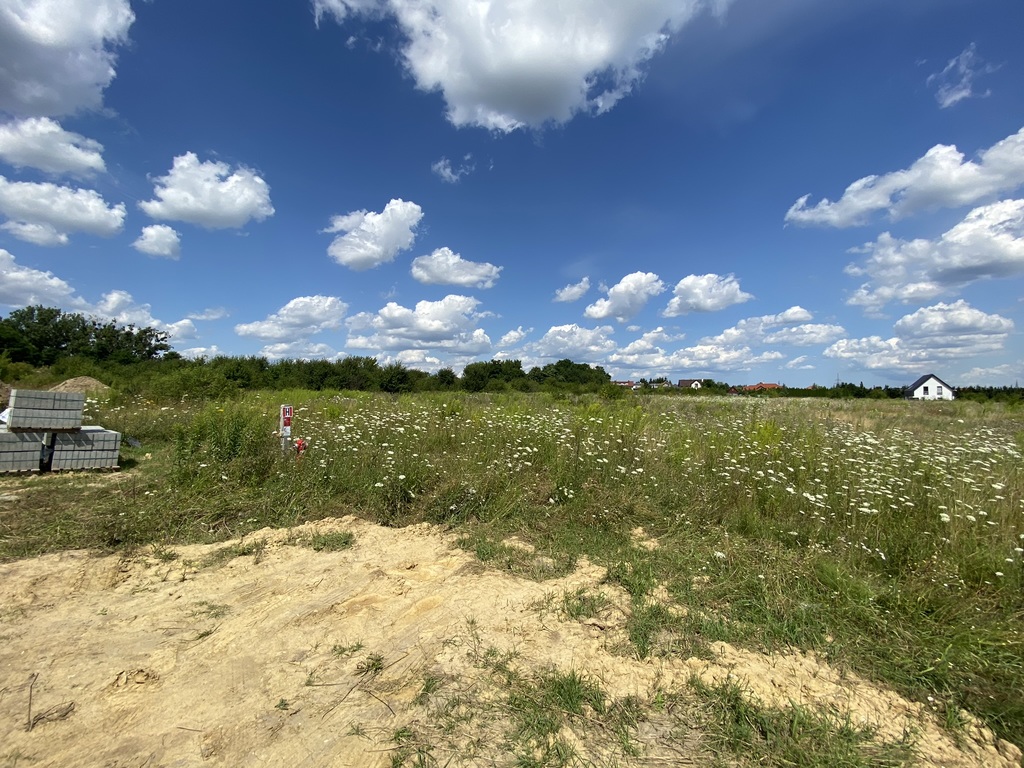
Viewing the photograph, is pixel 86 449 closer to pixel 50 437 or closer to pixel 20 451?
pixel 50 437

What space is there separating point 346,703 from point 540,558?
2300 mm

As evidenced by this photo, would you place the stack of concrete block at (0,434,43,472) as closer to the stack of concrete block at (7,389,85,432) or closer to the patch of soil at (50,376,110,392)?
the stack of concrete block at (7,389,85,432)

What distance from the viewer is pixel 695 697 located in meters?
2.71

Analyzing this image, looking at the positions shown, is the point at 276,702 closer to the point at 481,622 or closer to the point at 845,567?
the point at 481,622

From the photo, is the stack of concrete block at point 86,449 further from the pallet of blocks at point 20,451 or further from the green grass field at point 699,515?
the green grass field at point 699,515

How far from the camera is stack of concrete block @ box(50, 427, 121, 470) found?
26.3ft

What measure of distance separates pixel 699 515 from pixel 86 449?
9749 mm

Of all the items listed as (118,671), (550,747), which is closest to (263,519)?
(118,671)

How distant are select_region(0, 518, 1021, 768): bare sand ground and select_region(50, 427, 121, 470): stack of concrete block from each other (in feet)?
15.2

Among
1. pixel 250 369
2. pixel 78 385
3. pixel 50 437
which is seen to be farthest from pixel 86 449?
pixel 250 369

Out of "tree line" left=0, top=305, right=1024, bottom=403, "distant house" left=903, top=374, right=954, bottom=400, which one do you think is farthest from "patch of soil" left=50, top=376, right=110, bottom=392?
"distant house" left=903, top=374, right=954, bottom=400

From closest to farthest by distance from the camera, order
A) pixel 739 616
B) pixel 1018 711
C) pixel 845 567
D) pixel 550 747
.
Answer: pixel 550 747
pixel 1018 711
pixel 739 616
pixel 845 567

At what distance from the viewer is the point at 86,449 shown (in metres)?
8.19

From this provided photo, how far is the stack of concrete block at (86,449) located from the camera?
8023mm
